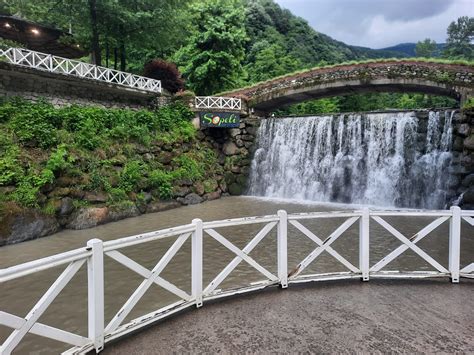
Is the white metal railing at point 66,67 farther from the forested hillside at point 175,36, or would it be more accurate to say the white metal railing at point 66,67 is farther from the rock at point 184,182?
the rock at point 184,182

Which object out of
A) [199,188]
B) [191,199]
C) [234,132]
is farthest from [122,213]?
[234,132]

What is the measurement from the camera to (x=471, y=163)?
1377 centimetres

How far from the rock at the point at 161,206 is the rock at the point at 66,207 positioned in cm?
325

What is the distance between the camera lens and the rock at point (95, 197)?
1183 cm

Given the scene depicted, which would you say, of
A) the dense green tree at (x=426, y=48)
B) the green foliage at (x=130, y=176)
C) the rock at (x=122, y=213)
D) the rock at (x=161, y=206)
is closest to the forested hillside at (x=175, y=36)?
the green foliage at (x=130, y=176)

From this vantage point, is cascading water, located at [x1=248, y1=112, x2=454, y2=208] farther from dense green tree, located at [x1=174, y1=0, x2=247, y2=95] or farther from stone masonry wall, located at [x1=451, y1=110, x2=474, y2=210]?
dense green tree, located at [x1=174, y1=0, x2=247, y2=95]

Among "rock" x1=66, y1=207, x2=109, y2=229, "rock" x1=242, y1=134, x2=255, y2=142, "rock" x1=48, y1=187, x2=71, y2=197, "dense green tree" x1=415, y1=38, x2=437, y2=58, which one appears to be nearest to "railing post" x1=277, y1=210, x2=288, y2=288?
"rock" x1=66, y1=207, x2=109, y2=229

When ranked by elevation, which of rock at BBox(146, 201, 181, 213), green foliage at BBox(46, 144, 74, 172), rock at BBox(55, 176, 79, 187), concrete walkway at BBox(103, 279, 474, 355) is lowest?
rock at BBox(146, 201, 181, 213)

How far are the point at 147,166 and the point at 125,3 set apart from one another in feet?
35.2

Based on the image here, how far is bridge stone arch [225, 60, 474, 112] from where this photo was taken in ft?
62.0

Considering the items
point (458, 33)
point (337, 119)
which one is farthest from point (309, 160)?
point (458, 33)

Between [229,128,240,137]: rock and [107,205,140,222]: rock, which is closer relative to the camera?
[107,205,140,222]: rock

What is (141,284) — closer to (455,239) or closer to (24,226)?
(455,239)

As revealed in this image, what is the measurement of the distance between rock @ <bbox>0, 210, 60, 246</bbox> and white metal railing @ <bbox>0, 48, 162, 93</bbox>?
276 inches
